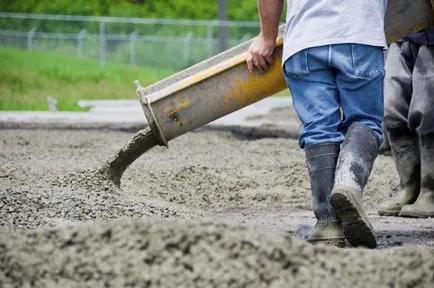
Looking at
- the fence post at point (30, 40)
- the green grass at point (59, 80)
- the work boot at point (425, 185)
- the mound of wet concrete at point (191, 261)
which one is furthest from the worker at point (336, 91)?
the fence post at point (30, 40)

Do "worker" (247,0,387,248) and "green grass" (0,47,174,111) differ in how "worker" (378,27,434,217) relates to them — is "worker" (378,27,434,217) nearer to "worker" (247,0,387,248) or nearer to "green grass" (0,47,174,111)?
"worker" (247,0,387,248)

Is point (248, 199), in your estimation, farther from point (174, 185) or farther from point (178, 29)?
point (178, 29)

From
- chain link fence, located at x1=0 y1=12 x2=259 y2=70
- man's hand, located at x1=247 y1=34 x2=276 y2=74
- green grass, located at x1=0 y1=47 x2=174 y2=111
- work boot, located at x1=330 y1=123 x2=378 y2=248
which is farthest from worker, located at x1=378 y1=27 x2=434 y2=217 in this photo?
chain link fence, located at x1=0 y1=12 x2=259 y2=70

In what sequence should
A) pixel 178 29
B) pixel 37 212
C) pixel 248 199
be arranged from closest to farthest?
1. pixel 37 212
2. pixel 248 199
3. pixel 178 29

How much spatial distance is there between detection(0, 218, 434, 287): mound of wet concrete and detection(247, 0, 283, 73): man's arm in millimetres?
1820

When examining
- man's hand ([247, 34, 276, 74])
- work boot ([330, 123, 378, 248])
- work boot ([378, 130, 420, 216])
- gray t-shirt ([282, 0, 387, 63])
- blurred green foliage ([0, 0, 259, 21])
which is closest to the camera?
work boot ([330, 123, 378, 248])

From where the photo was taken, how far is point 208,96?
6.69 metres

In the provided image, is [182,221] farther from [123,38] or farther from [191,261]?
[123,38]

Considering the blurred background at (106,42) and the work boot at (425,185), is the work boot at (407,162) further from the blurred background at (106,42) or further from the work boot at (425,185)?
the blurred background at (106,42)

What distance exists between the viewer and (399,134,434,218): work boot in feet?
24.5

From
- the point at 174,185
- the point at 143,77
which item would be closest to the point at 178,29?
the point at 143,77

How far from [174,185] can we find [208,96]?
195 centimetres

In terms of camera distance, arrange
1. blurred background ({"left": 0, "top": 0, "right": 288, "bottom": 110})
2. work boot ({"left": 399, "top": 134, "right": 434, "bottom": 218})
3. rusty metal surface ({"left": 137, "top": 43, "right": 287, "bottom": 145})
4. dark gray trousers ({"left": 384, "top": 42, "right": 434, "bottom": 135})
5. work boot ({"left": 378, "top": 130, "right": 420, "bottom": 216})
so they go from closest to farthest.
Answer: rusty metal surface ({"left": 137, "top": 43, "right": 287, "bottom": 145}) → dark gray trousers ({"left": 384, "top": 42, "right": 434, "bottom": 135}) → work boot ({"left": 399, "top": 134, "right": 434, "bottom": 218}) → work boot ({"left": 378, "top": 130, "right": 420, "bottom": 216}) → blurred background ({"left": 0, "top": 0, "right": 288, "bottom": 110})

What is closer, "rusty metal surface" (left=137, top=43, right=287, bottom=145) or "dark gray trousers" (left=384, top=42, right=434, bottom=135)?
"rusty metal surface" (left=137, top=43, right=287, bottom=145)
